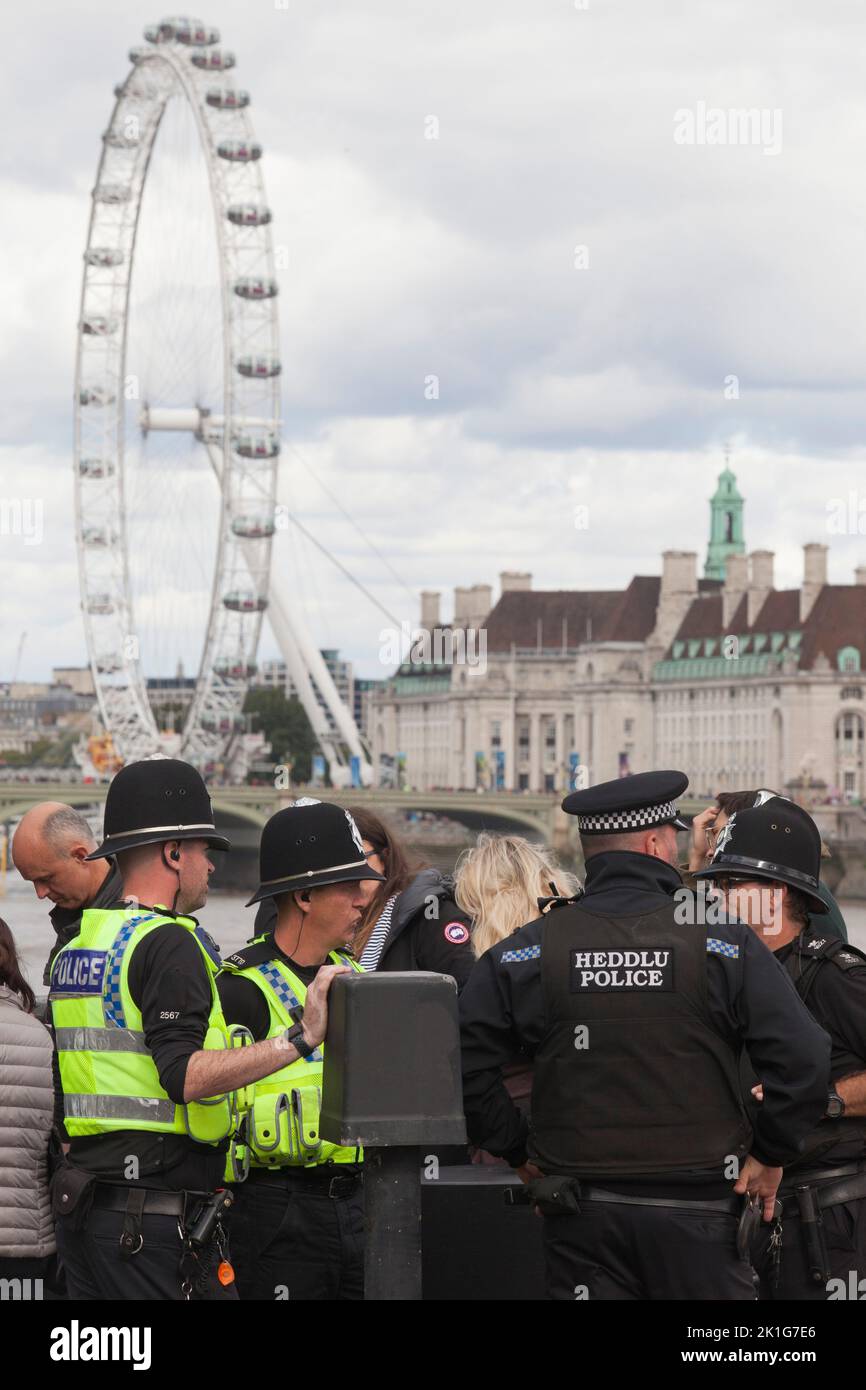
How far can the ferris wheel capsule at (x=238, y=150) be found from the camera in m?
65.8

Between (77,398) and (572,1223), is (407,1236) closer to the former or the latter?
(572,1223)

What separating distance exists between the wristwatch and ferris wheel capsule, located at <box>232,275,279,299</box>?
205ft

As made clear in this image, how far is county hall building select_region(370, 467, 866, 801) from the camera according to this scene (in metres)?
119

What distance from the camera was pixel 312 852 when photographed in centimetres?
543

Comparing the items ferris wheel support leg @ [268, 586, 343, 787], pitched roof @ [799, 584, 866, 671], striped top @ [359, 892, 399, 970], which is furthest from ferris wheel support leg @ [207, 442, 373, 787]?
striped top @ [359, 892, 399, 970]

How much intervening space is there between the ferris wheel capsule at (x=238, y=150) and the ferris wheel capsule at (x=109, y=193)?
143 inches

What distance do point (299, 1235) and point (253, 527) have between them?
2532 inches

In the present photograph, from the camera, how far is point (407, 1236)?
15.2 feet

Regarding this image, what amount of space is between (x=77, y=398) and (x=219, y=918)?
17162mm

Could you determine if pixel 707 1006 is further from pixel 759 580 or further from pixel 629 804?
pixel 759 580

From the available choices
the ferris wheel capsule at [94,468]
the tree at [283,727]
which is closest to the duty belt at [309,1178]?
the ferris wheel capsule at [94,468]
